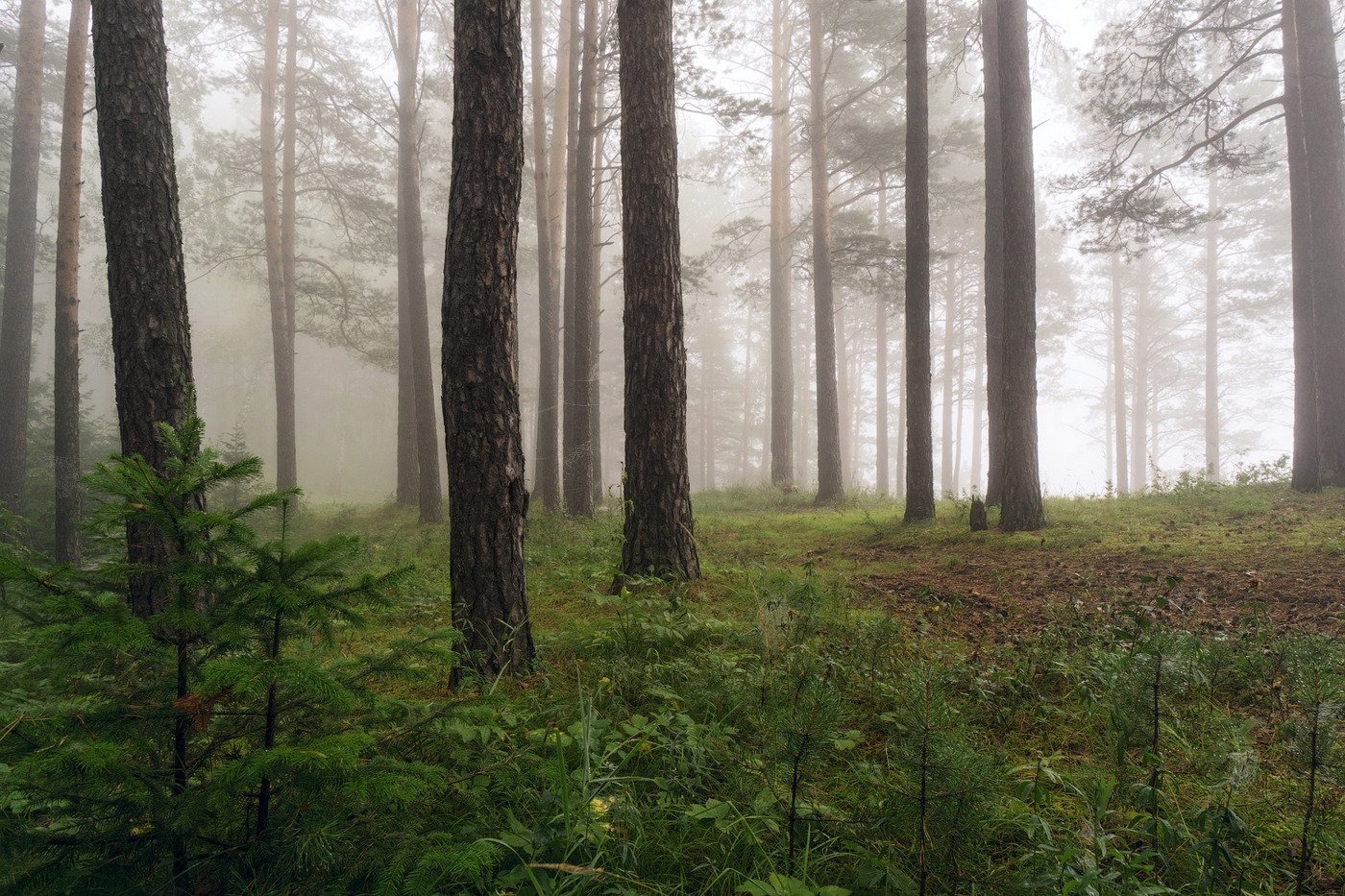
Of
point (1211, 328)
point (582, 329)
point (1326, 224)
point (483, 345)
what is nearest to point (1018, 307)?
point (1326, 224)

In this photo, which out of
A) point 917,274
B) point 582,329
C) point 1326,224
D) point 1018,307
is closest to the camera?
point 1018,307

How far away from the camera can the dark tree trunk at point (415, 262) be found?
12742 mm

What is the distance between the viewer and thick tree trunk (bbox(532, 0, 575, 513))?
12859 millimetres

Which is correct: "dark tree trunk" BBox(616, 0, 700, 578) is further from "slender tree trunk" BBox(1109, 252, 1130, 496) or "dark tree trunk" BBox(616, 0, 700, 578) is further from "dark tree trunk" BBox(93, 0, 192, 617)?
"slender tree trunk" BBox(1109, 252, 1130, 496)

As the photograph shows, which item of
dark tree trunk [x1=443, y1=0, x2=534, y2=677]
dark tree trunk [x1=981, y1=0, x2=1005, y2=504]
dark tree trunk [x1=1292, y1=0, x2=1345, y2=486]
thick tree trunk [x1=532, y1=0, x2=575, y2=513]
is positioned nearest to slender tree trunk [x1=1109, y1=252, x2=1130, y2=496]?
dark tree trunk [x1=1292, y1=0, x2=1345, y2=486]

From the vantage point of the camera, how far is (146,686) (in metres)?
1.80

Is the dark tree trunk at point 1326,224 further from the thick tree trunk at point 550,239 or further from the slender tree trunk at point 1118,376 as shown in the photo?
the slender tree trunk at point 1118,376

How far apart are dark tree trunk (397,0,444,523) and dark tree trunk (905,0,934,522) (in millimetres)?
8698

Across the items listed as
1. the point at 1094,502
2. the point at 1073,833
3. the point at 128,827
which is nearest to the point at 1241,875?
the point at 1073,833

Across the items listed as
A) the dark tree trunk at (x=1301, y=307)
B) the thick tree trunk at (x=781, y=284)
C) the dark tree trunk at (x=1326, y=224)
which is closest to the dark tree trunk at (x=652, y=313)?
the dark tree trunk at (x=1301, y=307)

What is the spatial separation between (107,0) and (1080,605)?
7.96m

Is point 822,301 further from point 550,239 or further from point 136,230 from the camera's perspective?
point 136,230

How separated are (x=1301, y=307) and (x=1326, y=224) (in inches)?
52.4

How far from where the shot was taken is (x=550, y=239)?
14.0 meters
